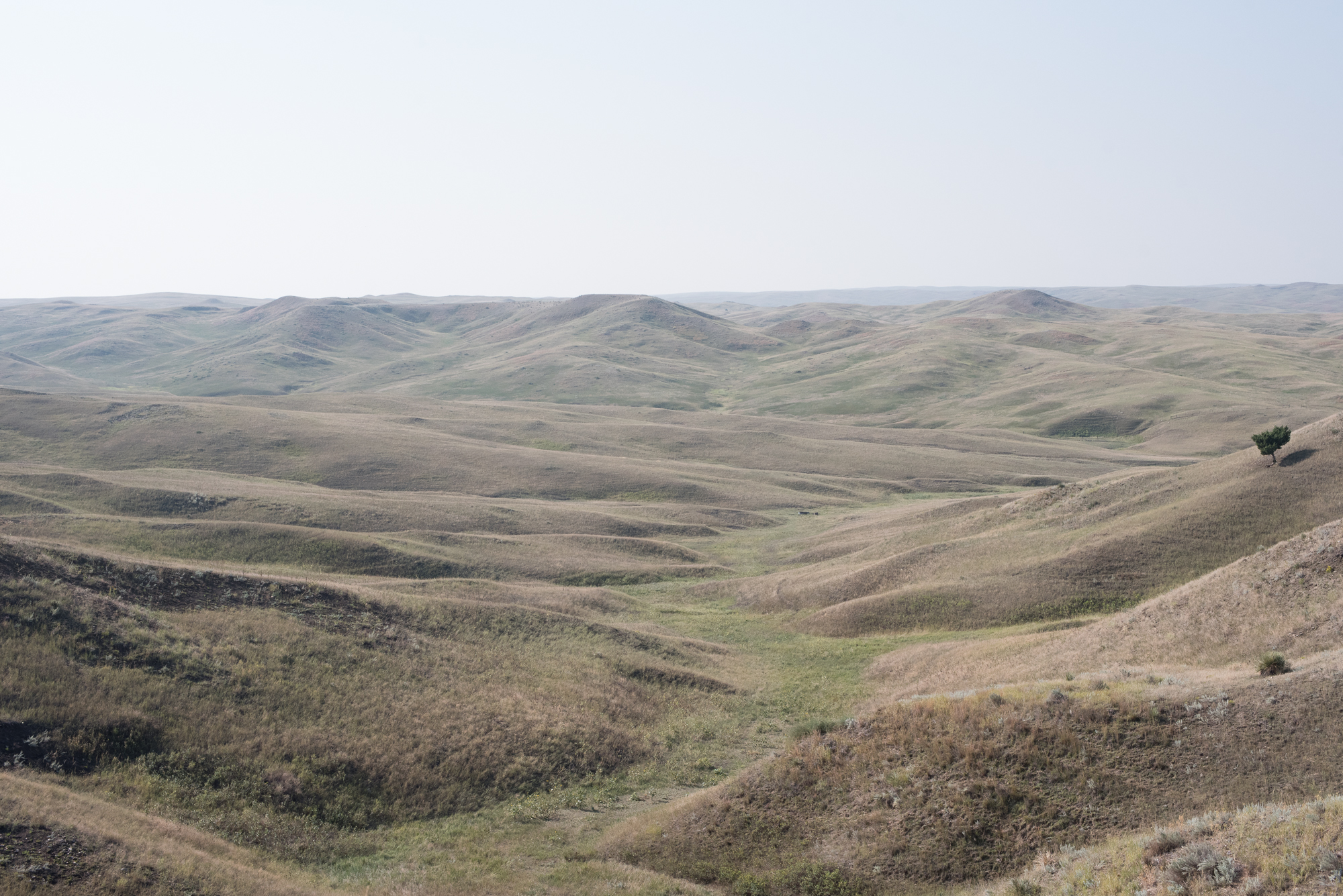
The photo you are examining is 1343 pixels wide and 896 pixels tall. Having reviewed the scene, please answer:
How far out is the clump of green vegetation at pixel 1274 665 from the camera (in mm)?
20344

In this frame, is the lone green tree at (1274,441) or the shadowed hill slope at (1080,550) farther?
the lone green tree at (1274,441)

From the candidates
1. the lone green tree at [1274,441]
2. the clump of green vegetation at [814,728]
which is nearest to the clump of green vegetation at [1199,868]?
the clump of green vegetation at [814,728]

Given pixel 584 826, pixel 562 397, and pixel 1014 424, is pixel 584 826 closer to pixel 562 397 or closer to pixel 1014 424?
pixel 1014 424

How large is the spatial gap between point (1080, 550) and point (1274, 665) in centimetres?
2362

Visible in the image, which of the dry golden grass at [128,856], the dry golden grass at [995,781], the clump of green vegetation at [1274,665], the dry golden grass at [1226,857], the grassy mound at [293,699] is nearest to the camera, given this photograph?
the dry golden grass at [1226,857]

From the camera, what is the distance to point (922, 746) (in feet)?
68.0

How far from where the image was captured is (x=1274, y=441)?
4491 cm

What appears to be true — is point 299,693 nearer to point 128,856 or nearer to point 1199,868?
point 128,856

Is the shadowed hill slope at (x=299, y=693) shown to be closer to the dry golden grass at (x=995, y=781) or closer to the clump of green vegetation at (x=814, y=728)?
the clump of green vegetation at (x=814, y=728)

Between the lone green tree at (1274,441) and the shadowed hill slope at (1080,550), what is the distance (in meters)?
0.70

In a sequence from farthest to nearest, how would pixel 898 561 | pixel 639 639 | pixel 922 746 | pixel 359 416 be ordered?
pixel 359 416 < pixel 898 561 < pixel 639 639 < pixel 922 746

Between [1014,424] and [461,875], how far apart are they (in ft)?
455

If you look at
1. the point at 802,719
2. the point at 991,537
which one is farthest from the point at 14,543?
the point at 991,537

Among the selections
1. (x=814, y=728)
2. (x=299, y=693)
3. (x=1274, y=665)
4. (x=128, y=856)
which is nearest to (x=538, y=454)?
(x=299, y=693)
